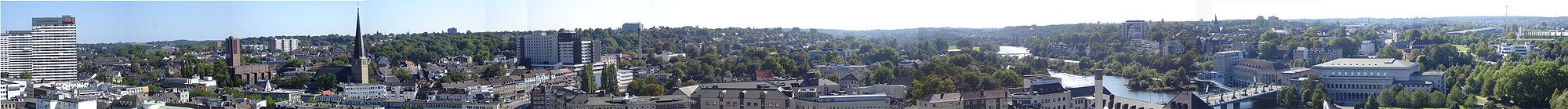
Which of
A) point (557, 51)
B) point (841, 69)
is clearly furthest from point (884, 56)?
point (557, 51)

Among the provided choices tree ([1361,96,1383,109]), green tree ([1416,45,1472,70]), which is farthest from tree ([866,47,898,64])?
tree ([1361,96,1383,109])

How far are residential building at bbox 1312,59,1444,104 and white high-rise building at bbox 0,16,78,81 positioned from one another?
9.11 m

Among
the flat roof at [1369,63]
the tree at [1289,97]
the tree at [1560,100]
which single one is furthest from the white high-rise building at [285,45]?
the tree at [1560,100]

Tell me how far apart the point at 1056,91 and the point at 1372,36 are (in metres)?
9.02

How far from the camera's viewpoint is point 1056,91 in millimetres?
12977

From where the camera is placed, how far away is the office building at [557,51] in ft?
63.6

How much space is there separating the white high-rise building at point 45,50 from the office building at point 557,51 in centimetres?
355

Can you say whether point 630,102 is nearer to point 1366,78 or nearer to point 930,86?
point 930,86

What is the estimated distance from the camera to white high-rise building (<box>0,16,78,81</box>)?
59.8 ft

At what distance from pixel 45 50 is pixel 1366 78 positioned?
1024 cm

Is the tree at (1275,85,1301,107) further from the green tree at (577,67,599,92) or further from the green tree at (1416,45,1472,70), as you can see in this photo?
the green tree at (577,67,599,92)

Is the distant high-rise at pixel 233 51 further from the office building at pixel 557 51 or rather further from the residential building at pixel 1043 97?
the residential building at pixel 1043 97

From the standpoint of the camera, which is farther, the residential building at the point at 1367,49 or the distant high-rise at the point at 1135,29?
the distant high-rise at the point at 1135,29

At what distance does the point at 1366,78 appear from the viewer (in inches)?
595
